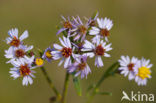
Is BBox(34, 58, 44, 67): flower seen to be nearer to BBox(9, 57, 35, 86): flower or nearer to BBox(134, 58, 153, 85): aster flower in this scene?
BBox(9, 57, 35, 86): flower

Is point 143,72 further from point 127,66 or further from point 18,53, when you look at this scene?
point 18,53

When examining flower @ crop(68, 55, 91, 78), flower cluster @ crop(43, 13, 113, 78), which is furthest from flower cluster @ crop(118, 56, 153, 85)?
flower @ crop(68, 55, 91, 78)

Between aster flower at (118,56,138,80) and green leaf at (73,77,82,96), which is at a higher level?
aster flower at (118,56,138,80)

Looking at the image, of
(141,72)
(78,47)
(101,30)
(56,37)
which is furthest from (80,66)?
(56,37)

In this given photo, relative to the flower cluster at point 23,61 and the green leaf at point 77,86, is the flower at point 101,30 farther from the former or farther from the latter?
the flower cluster at point 23,61

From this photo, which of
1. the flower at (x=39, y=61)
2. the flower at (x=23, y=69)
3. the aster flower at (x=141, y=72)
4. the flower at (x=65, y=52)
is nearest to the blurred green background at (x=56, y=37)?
the aster flower at (x=141, y=72)

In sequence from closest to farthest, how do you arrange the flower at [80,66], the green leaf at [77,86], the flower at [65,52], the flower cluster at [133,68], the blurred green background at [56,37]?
the flower at [80,66] → the flower at [65,52] → the green leaf at [77,86] → the flower cluster at [133,68] → the blurred green background at [56,37]

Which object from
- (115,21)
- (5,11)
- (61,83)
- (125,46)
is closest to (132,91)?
(125,46)

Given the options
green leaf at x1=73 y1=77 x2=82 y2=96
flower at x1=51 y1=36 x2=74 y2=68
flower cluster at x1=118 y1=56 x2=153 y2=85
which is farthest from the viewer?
flower cluster at x1=118 y1=56 x2=153 y2=85
